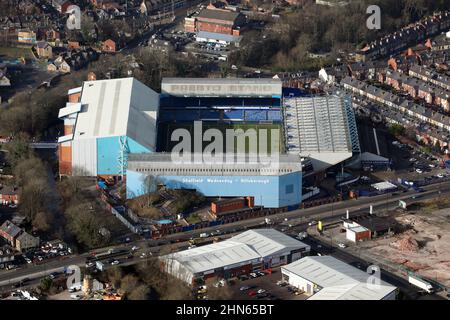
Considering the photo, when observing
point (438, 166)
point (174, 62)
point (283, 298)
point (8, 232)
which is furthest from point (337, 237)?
point (174, 62)

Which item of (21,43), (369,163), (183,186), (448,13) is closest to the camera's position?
(183,186)

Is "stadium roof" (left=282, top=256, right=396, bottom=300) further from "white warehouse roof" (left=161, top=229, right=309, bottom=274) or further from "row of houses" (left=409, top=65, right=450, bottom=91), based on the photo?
"row of houses" (left=409, top=65, right=450, bottom=91)

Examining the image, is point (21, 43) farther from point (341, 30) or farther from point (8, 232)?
point (8, 232)

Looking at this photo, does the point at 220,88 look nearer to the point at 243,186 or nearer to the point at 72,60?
the point at 243,186

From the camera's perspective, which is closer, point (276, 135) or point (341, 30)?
point (276, 135)

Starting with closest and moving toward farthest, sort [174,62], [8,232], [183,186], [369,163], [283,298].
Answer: [283,298] → [8,232] → [183,186] → [369,163] → [174,62]

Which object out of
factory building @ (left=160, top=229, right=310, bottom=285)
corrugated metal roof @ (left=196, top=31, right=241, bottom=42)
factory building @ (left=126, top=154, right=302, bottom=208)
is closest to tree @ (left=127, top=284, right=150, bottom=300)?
factory building @ (left=160, top=229, right=310, bottom=285)
